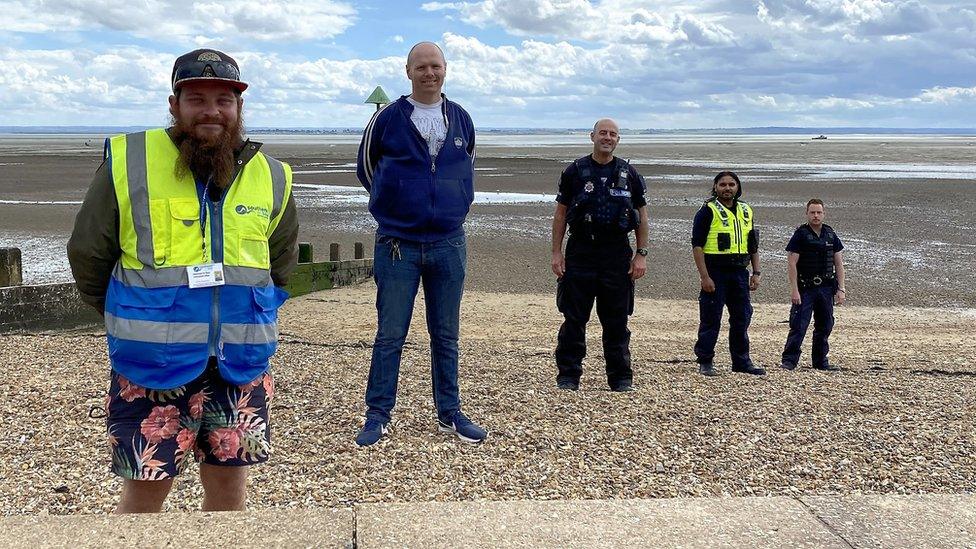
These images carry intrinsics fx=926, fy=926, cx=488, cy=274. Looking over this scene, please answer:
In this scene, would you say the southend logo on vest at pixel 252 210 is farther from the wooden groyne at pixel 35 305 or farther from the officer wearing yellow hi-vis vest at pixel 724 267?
the wooden groyne at pixel 35 305

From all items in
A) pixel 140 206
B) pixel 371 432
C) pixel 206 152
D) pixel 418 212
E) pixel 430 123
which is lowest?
pixel 371 432

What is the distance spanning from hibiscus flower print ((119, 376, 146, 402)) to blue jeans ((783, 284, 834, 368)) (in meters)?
7.04

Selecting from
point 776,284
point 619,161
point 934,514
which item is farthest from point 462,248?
point 776,284

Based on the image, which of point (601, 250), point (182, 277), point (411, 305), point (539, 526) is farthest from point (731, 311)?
point (182, 277)

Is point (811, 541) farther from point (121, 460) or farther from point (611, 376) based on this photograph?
point (611, 376)

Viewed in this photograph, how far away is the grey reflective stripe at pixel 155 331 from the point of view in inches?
116

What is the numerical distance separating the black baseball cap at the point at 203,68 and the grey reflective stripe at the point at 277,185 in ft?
1.11

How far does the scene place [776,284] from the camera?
15281 mm

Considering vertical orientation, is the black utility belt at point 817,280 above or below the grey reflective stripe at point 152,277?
below

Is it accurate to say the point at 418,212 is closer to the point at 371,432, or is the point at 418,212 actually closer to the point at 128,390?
the point at 371,432

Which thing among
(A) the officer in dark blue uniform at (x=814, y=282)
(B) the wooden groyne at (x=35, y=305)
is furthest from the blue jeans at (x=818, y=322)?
(B) the wooden groyne at (x=35, y=305)

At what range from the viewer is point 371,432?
5.25m

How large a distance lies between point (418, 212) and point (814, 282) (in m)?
5.08

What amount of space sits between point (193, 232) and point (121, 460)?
30.6 inches
